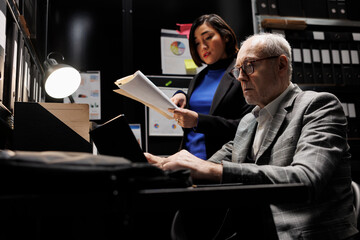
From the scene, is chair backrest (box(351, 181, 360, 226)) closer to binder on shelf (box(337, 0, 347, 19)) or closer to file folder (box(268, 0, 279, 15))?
file folder (box(268, 0, 279, 15))

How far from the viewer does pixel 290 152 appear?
1.05 m

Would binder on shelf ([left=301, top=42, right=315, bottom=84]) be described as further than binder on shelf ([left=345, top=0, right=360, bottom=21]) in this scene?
No

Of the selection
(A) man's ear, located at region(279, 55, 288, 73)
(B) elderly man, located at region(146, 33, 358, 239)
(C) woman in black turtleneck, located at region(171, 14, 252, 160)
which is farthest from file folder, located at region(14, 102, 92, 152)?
(A) man's ear, located at region(279, 55, 288, 73)

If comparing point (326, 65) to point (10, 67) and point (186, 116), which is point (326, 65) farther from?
point (10, 67)

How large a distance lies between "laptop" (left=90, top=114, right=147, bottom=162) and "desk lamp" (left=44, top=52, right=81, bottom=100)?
1.99 feet

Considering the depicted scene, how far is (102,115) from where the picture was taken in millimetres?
2768

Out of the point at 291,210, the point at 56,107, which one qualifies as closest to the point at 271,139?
the point at 291,210

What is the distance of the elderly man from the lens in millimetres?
856

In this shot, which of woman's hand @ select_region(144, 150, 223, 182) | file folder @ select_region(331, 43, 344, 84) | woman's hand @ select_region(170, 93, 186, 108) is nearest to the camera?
woman's hand @ select_region(144, 150, 223, 182)

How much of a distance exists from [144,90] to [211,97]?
482 millimetres

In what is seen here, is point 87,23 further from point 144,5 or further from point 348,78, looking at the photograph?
point 348,78

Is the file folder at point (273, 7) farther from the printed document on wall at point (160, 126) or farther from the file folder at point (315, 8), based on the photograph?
the printed document on wall at point (160, 126)

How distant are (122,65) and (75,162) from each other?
242 centimetres

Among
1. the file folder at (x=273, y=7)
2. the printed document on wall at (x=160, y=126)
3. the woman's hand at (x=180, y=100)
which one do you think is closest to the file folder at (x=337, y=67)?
the file folder at (x=273, y=7)
